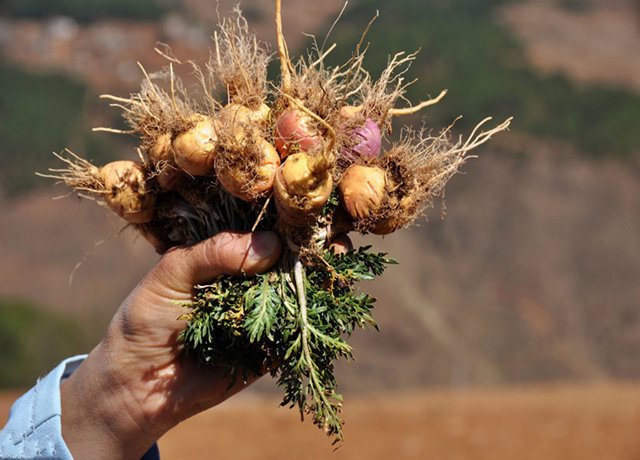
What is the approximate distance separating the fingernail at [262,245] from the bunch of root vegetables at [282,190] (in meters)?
0.04

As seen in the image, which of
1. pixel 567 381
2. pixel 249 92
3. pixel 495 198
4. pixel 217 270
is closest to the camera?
pixel 217 270

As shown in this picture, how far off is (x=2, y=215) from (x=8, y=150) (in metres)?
2.36

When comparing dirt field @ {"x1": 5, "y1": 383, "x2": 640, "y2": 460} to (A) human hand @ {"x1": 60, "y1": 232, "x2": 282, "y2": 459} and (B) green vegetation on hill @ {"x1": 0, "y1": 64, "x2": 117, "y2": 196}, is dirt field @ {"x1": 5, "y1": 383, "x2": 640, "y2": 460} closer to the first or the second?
A: (A) human hand @ {"x1": 60, "y1": 232, "x2": 282, "y2": 459}

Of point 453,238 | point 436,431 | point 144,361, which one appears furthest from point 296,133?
point 453,238

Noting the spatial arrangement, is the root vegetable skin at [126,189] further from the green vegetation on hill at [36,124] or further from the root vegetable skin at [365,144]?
the green vegetation on hill at [36,124]

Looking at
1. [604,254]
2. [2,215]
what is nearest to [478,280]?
[604,254]

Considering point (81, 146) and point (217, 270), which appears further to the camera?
point (81, 146)

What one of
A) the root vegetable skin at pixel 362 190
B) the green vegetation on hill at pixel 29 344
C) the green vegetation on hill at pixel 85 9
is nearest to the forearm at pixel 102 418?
the root vegetable skin at pixel 362 190

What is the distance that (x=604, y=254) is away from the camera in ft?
68.5

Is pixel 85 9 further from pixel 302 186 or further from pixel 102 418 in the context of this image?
pixel 302 186

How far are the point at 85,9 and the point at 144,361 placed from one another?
98.8ft

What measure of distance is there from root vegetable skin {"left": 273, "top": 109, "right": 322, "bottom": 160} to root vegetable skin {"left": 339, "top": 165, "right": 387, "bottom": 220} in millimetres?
158

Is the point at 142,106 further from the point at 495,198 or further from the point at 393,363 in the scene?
the point at 495,198

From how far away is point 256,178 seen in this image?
1.79 meters
